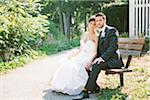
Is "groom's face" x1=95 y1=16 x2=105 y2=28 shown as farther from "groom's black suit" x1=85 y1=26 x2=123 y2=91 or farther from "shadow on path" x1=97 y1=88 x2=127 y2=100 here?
"shadow on path" x1=97 y1=88 x2=127 y2=100

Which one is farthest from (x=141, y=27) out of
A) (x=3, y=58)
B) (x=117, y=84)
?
(x=117, y=84)

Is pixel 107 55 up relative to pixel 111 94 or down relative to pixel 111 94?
up

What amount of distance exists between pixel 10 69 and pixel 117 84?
3814 millimetres

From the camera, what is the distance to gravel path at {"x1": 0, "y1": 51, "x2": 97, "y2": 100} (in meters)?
7.27

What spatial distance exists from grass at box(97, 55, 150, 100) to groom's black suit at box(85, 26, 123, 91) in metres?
0.33

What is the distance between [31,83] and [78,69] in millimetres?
1598

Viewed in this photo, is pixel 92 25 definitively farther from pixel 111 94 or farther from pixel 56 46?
pixel 56 46

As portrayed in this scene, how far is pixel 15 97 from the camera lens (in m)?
7.25

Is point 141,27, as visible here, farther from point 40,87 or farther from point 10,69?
point 40,87

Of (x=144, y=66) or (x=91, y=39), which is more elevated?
(x=91, y=39)

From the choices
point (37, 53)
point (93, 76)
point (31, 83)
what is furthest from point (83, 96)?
point (37, 53)

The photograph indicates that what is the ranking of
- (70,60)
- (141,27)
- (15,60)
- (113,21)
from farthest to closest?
(113,21) < (141,27) < (15,60) < (70,60)

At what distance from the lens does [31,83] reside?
8.59m

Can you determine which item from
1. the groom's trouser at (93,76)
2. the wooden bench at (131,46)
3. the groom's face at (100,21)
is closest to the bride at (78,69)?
the groom's face at (100,21)
